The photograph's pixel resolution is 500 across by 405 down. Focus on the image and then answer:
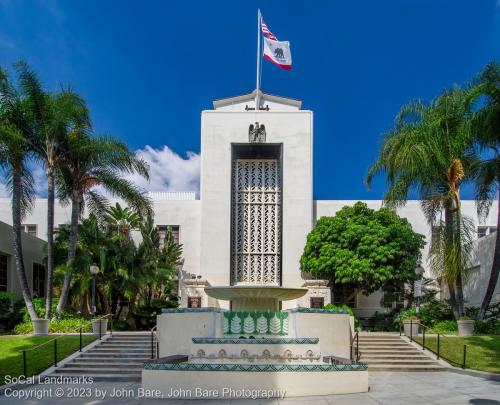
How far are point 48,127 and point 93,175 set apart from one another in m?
2.67

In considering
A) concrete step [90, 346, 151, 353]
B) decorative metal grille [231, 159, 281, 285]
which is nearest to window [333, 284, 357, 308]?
decorative metal grille [231, 159, 281, 285]

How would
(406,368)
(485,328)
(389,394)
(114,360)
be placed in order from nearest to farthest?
1. (389,394)
2. (406,368)
3. (114,360)
4. (485,328)

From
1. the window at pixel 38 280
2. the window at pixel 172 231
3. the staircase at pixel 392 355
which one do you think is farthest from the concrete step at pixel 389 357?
the window at pixel 38 280

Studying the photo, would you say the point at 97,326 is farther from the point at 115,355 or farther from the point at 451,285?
the point at 451,285

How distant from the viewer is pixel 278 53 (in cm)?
2792

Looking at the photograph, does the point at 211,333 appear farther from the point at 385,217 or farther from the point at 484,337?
the point at 385,217

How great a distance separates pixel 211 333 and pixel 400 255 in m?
11.8

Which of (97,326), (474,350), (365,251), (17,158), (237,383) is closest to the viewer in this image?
(237,383)

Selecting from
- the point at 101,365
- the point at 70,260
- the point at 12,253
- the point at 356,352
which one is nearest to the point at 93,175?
the point at 70,260

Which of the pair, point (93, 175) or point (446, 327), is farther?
point (93, 175)

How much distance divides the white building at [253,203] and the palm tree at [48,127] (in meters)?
7.38

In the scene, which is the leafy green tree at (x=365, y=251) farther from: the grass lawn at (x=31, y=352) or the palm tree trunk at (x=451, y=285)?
the grass lawn at (x=31, y=352)

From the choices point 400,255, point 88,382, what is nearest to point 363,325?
point 400,255

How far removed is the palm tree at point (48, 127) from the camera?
20344 mm
